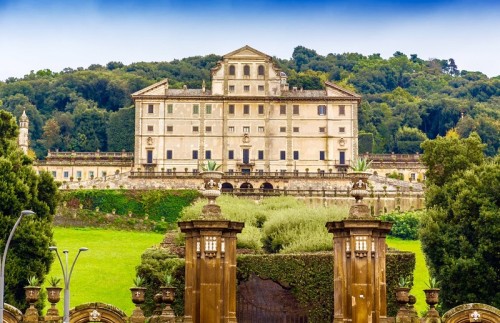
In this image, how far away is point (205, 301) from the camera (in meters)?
40.0

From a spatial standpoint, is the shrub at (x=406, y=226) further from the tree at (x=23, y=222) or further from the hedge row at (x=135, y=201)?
the tree at (x=23, y=222)

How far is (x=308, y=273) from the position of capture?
55.2 metres

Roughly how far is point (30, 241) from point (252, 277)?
12415 millimetres

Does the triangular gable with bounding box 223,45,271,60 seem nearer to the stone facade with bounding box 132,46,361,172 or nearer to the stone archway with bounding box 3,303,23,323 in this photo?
the stone facade with bounding box 132,46,361,172

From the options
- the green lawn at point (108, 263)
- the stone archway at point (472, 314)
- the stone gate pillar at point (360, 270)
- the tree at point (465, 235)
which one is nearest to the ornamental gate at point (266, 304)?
the tree at point (465, 235)

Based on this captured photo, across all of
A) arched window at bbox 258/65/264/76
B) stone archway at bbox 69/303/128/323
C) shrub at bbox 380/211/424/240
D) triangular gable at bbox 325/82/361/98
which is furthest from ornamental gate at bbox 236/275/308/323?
triangular gable at bbox 325/82/361/98

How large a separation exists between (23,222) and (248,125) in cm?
6730

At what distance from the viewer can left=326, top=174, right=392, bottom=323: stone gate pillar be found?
129ft

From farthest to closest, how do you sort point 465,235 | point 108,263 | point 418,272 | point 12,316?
point 108,263
point 418,272
point 465,235
point 12,316

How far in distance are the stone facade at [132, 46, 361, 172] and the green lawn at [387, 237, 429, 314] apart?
102 feet

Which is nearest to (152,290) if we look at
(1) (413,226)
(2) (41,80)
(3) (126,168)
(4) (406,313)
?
(4) (406,313)

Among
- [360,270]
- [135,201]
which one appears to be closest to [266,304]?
[360,270]

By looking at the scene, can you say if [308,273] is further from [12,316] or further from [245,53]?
[245,53]

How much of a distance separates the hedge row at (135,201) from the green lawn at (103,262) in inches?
245
